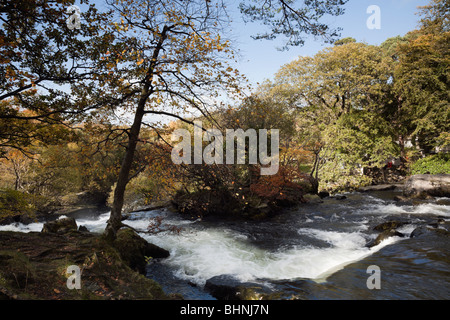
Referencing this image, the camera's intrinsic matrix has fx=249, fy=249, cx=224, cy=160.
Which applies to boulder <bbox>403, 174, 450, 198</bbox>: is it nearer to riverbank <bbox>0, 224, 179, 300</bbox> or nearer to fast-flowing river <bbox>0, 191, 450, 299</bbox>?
fast-flowing river <bbox>0, 191, 450, 299</bbox>

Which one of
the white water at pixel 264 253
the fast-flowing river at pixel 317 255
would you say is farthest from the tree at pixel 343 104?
the white water at pixel 264 253

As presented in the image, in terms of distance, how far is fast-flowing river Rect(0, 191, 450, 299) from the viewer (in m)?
5.32

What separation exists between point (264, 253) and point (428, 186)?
43.4 ft

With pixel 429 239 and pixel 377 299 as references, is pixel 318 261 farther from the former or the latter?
pixel 429 239

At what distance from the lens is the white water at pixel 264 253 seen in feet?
22.0

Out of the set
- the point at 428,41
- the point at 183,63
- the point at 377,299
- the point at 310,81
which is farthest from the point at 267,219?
the point at 428,41

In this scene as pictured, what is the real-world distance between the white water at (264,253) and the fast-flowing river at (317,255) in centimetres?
3

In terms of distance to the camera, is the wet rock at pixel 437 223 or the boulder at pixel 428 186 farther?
the boulder at pixel 428 186

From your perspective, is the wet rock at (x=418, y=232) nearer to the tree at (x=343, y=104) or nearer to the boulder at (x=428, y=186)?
the boulder at (x=428, y=186)

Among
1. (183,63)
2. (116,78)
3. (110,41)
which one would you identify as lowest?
(116,78)

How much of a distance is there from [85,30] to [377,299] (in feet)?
28.4

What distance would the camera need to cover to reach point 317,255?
7.72m

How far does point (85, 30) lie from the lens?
604 centimetres

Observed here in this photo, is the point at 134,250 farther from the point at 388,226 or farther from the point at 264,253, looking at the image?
the point at 388,226
